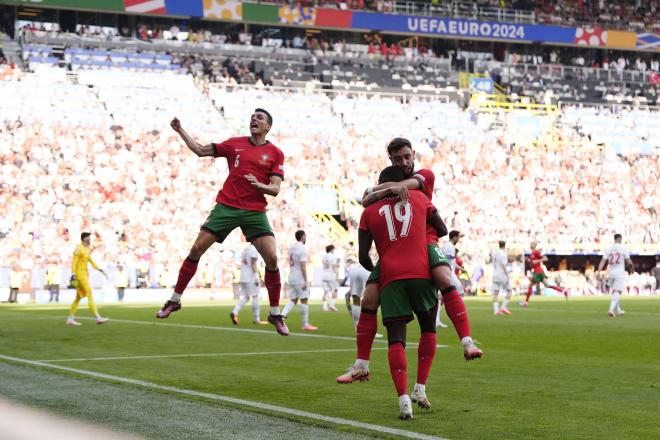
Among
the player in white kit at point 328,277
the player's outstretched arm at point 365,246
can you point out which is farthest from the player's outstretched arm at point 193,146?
the player in white kit at point 328,277

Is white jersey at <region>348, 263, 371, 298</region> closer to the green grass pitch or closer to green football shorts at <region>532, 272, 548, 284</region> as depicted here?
the green grass pitch

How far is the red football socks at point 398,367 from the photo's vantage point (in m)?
8.35

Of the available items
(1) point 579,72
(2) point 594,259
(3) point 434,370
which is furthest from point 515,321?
(1) point 579,72

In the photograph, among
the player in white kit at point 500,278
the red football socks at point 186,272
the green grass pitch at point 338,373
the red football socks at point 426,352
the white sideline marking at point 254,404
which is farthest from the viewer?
the player in white kit at point 500,278

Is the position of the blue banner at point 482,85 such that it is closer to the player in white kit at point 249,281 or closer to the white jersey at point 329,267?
the white jersey at point 329,267

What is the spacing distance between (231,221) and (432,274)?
3562 mm

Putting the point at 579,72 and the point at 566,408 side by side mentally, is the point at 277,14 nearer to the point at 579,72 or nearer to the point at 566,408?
the point at 579,72

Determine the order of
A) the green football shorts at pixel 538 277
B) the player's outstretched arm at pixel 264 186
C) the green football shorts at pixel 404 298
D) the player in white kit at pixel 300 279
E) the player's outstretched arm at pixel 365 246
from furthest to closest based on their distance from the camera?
the green football shorts at pixel 538 277 < the player in white kit at pixel 300 279 < the player's outstretched arm at pixel 264 186 < the player's outstretched arm at pixel 365 246 < the green football shorts at pixel 404 298

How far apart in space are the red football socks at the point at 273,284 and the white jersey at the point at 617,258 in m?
17.8

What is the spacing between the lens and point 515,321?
82.9 feet

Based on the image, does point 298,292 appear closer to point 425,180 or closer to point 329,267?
point 329,267

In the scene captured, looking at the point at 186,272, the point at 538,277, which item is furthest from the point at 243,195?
the point at 538,277

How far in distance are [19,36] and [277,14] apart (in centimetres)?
1471

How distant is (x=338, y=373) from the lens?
41.5 ft
